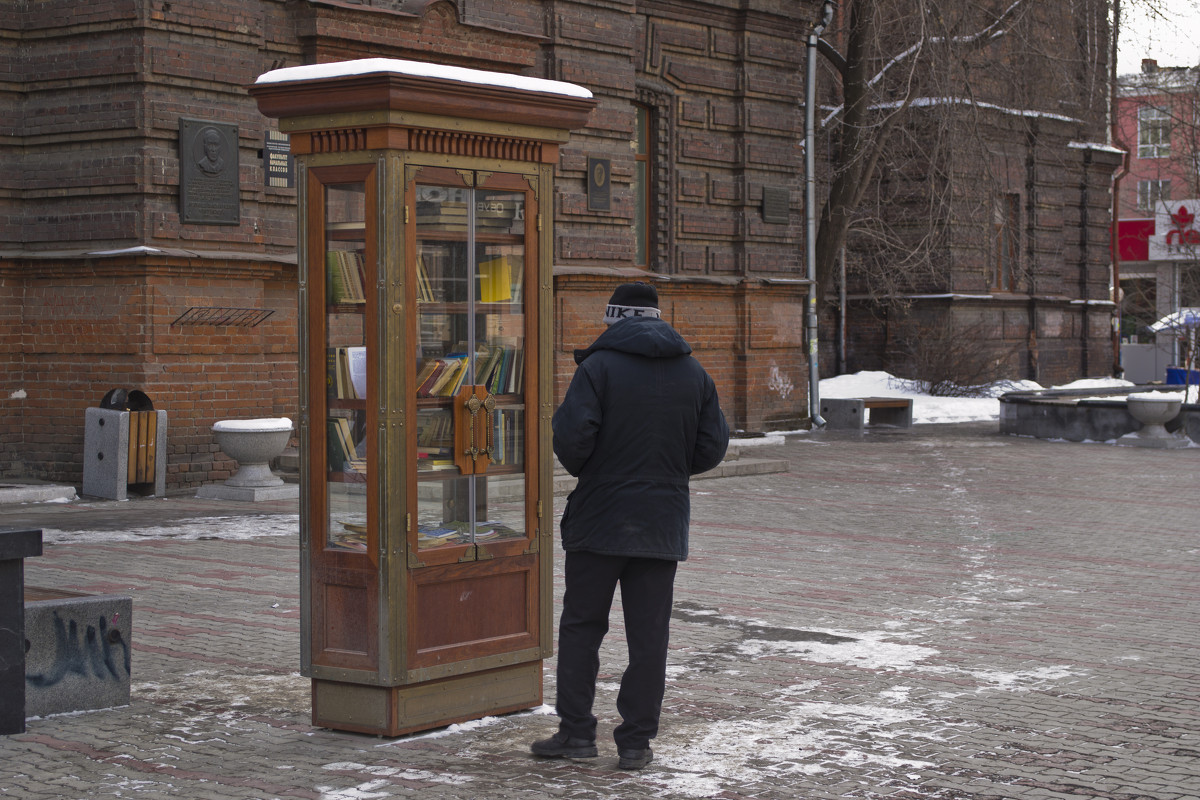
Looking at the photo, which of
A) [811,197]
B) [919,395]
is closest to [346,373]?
[811,197]

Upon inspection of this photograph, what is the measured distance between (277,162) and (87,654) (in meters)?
9.01

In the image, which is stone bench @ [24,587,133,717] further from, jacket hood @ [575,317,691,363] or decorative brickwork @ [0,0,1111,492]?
decorative brickwork @ [0,0,1111,492]

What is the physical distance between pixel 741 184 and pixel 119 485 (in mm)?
10748

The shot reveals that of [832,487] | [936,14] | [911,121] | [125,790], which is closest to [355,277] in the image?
[125,790]

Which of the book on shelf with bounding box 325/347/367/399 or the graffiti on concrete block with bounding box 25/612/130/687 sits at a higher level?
the book on shelf with bounding box 325/347/367/399

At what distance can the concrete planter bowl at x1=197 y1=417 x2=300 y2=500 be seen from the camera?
13008 mm

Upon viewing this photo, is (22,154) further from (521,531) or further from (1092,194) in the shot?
(1092,194)

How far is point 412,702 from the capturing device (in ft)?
18.4

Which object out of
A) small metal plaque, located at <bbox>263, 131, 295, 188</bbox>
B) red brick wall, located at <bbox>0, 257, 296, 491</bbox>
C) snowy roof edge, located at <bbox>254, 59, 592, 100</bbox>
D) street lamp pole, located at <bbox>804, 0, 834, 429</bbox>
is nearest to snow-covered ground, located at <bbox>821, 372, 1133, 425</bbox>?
street lamp pole, located at <bbox>804, 0, 834, 429</bbox>

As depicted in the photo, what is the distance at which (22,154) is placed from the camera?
536 inches

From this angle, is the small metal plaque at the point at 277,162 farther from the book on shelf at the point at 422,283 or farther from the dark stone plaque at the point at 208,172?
the book on shelf at the point at 422,283

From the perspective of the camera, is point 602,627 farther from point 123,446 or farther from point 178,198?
point 178,198

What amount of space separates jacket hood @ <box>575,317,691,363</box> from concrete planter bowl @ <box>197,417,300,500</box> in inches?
324

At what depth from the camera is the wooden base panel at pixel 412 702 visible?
5582 millimetres
